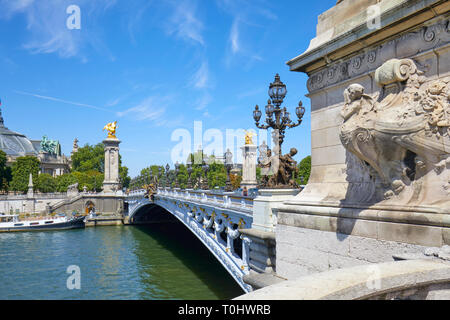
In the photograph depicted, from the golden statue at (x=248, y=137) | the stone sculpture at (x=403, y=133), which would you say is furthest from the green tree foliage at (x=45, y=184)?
the stone sculpture at (x=403, y=133)

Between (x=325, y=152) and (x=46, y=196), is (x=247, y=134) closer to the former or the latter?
(x=46, y=196)

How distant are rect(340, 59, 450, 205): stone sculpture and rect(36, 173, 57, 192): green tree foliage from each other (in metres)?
72.6

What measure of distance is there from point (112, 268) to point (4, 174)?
55.6 meters

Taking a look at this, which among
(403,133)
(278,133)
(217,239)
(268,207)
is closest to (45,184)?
(217,239)

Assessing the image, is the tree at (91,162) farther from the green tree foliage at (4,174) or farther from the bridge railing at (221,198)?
the bridge railing at (221,198)

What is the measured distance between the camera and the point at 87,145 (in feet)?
305

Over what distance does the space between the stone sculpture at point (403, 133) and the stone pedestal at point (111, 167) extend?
2129 inches

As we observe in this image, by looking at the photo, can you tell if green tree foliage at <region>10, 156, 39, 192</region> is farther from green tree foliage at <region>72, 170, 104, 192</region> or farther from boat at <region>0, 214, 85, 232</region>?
boat at <region>0, 214, 85, 232</region>

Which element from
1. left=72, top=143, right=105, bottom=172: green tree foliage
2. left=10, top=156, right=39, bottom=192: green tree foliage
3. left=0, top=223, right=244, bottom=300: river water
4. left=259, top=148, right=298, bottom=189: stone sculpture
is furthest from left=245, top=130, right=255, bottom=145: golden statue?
left=72, top=143, right=105, bottom=172: green tree foliage

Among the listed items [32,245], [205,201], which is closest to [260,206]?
[205,201]

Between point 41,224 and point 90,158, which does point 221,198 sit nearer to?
point 41,224

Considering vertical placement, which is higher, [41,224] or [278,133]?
[278,133]

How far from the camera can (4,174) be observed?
69.3 m
